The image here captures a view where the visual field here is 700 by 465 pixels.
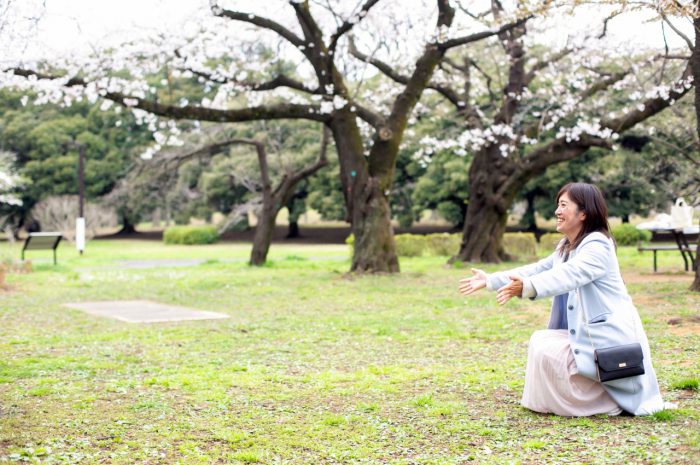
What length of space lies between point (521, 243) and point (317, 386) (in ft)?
59.6

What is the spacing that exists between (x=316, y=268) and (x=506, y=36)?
7.19 metres

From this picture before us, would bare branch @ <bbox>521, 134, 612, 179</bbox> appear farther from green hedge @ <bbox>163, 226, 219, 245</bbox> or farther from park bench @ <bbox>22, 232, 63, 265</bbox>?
green hedge @ <bbox>163, 226, 219, 245</bbox>

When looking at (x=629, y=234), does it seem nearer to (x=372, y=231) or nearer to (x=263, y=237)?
(x=263, y=237)

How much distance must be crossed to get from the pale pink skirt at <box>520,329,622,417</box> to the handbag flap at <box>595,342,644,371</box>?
0.75ft

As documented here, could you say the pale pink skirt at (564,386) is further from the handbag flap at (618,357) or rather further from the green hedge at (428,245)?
the green hedge at (428,245)

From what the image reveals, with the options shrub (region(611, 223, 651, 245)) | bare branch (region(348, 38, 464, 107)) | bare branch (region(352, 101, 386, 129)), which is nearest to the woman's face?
bare branch (region(352, 101, 386, 129))

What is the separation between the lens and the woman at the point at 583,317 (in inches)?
190

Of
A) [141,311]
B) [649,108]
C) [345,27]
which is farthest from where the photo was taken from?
[649,108]

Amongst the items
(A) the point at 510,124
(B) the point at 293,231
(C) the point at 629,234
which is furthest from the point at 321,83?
(B) the point at 293,231

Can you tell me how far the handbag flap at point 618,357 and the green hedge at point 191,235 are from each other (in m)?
37.7

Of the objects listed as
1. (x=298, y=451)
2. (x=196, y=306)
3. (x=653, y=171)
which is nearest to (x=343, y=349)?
(x=298, y=451)

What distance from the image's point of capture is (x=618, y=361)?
A: 484 cm

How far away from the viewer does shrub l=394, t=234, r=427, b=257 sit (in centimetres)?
2577

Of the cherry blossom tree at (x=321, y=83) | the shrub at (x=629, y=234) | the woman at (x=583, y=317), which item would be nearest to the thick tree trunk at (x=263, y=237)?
the cherry blossom tree at (x=321, y=83)
